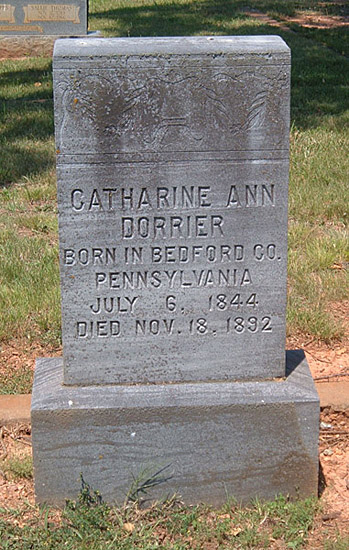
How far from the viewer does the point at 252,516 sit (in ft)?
10.3

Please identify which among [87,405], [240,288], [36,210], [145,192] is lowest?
[36,210]

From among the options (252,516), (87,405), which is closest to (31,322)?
(87,405)

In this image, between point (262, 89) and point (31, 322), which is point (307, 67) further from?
point (262, 89)

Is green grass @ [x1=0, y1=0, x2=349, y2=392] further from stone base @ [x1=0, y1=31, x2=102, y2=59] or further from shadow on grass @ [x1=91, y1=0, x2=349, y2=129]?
stone base @ [x1=0, y1=31, x2=102, y2=59]

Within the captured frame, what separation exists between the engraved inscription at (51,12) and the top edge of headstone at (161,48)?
34.2 feet

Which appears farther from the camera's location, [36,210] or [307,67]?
[307,67]

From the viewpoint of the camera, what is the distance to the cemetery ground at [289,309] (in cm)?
304

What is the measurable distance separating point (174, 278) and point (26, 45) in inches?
435

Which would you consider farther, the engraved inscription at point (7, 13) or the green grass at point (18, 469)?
the engraved inscription at point (7, 13)

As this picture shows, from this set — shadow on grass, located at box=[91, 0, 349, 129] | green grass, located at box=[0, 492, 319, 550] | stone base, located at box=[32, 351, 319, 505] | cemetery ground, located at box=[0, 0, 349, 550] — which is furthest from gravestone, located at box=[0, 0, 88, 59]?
green grass, located at box=[0, 492, 319, 550]

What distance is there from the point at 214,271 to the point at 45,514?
1.09 m

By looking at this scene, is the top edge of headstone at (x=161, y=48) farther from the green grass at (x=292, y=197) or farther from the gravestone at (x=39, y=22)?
the gravestone at (x=39, y=22)

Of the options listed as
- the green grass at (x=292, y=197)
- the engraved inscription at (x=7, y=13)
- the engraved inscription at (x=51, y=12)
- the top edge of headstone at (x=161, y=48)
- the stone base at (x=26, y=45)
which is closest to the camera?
the top edge of headstone at (x=161, y=48)

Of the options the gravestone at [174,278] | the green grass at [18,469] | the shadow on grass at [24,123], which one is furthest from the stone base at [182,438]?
the shadow on grass at [24,123]
